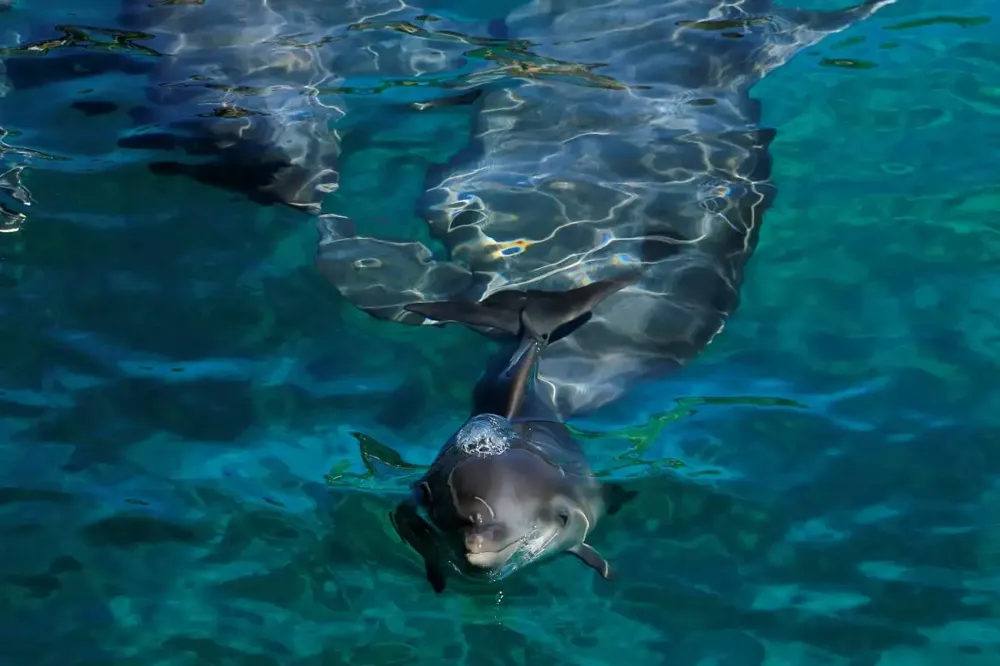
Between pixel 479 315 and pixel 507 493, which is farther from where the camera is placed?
pixel 479 315

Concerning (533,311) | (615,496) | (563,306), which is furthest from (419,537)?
(563,306)

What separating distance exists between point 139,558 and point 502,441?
5.87 feet

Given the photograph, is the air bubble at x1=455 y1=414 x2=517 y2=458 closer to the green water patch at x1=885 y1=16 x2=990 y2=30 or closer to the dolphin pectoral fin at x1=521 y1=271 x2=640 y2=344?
the dolphin pectoral fin at x1=521 y1=271 x2=640 y2=344

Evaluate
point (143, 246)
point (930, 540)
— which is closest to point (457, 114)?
point (143, 246)

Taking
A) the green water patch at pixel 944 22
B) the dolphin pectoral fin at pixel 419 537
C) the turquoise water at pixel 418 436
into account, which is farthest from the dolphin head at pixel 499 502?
the green water patch at pixel 944 22

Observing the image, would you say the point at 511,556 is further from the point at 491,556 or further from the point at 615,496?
the point at 615,496

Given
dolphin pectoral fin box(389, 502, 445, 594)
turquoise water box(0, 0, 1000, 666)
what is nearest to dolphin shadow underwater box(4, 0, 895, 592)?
dolphin pectoral fin box(389, 502, 445, 594)

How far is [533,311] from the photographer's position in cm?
629

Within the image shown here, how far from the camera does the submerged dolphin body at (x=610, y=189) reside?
6.67 m

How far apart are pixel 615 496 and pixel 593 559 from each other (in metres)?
0.53

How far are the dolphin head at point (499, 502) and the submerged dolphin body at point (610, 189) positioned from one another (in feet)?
2.95

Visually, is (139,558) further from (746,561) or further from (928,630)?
(928,630)

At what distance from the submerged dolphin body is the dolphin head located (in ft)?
2.95

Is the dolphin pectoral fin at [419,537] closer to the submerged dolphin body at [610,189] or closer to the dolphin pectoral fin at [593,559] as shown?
the dolphin pectoral fin at [593,559]
